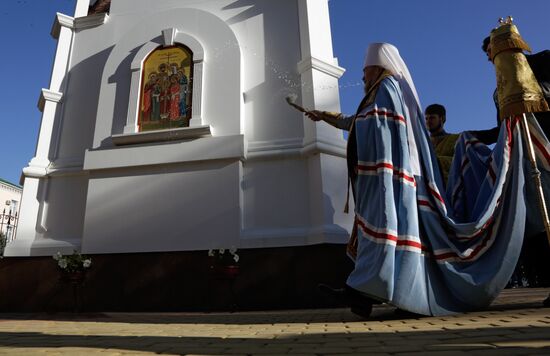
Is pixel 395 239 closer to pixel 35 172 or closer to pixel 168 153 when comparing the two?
pixel 168 153

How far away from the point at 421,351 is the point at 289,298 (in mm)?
3072

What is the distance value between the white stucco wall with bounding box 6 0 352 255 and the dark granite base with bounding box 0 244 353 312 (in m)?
0.18

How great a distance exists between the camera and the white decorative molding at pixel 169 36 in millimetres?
5918

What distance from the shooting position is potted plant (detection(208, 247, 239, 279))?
13.9 feet

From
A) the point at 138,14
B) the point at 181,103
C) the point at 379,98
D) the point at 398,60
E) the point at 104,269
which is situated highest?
the point at 138,14

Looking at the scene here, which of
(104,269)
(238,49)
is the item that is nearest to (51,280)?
(104,269)

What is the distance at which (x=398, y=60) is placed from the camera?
330cm

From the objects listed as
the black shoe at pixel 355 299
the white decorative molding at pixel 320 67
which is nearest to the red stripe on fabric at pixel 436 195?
the black shoe at pixel 355 299

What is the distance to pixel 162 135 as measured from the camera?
5.47 m

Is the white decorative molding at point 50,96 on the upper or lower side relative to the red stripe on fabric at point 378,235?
upper

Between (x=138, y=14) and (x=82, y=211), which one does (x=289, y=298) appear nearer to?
(x=82, y=211)

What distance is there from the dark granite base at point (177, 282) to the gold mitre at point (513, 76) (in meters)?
2.33

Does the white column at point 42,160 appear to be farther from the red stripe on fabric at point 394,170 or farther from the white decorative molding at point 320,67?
the red stripe on fabric at point 394,170

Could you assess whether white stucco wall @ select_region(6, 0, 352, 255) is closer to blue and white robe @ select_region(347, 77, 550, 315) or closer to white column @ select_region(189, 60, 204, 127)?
white column @ select_region(189, 60, 204, 127)
